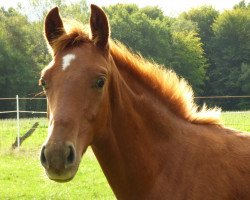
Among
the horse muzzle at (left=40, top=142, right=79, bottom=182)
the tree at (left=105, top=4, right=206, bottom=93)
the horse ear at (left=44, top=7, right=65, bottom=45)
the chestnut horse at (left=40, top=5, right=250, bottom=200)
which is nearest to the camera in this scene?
the horse muzzle at (left=40, top=142, right=79, bottom=182)

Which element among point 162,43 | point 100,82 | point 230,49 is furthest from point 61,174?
point 230,49

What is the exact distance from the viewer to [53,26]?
3410 mm

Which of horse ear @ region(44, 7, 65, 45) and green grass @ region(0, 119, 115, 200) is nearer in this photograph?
horse ear @ region(44, 7, 65, 45)

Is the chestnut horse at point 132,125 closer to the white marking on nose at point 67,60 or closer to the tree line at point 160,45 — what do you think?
the white marking on nose at point 67,60

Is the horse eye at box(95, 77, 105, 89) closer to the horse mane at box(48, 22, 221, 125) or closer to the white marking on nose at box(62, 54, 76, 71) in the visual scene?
the white marking on nose at box(62, 54, 76, 71)

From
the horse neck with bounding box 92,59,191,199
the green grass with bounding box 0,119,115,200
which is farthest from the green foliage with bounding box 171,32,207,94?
the horse neck with bounding box 92,59,191,199

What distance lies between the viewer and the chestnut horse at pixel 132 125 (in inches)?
117

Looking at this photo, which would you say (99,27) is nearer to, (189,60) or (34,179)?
(34,179)

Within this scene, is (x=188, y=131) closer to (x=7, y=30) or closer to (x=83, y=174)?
(x=83, y=174)

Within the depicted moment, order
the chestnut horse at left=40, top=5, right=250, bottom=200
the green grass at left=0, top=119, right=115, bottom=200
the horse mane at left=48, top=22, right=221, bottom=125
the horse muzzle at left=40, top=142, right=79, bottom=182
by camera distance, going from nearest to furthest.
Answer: the horse muzzle at left=40, top=142, right=79, bottom=182, the chestnut horse at left=40, top=5, right=250, bottom=200, the horse mane at left=48, top=22, right=221, bottom=125, the green grass at left=0, top=119, right=115, bottom=200

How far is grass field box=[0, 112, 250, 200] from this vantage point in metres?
8.30

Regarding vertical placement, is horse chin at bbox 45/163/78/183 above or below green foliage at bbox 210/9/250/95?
above

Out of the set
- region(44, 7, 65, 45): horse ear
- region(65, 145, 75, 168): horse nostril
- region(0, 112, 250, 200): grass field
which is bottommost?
region(0, 112, 250, 200): grass field

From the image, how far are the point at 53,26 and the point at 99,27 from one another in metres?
0.39
